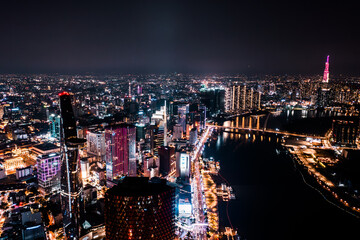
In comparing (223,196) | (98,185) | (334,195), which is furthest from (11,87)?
(334,195)

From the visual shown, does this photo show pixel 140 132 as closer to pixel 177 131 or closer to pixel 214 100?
pixel 177 131

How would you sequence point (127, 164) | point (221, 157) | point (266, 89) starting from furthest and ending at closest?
1. point (266, 89)
2. point (221, 157)
3. point (127, 164)

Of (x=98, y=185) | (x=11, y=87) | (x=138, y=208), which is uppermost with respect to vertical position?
(x=11, y=87)

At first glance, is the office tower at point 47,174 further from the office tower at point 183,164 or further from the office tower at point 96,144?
the office tower at point 183,164

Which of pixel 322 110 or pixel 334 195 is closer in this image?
pixel 334 195

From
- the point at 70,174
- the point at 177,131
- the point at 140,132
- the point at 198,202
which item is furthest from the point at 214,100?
→ the point at 70,174

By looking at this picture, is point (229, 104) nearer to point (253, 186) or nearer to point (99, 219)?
point (253, 186)

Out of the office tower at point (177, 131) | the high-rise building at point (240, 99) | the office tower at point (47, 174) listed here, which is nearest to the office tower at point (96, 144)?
the office tower at point (47, 174)
